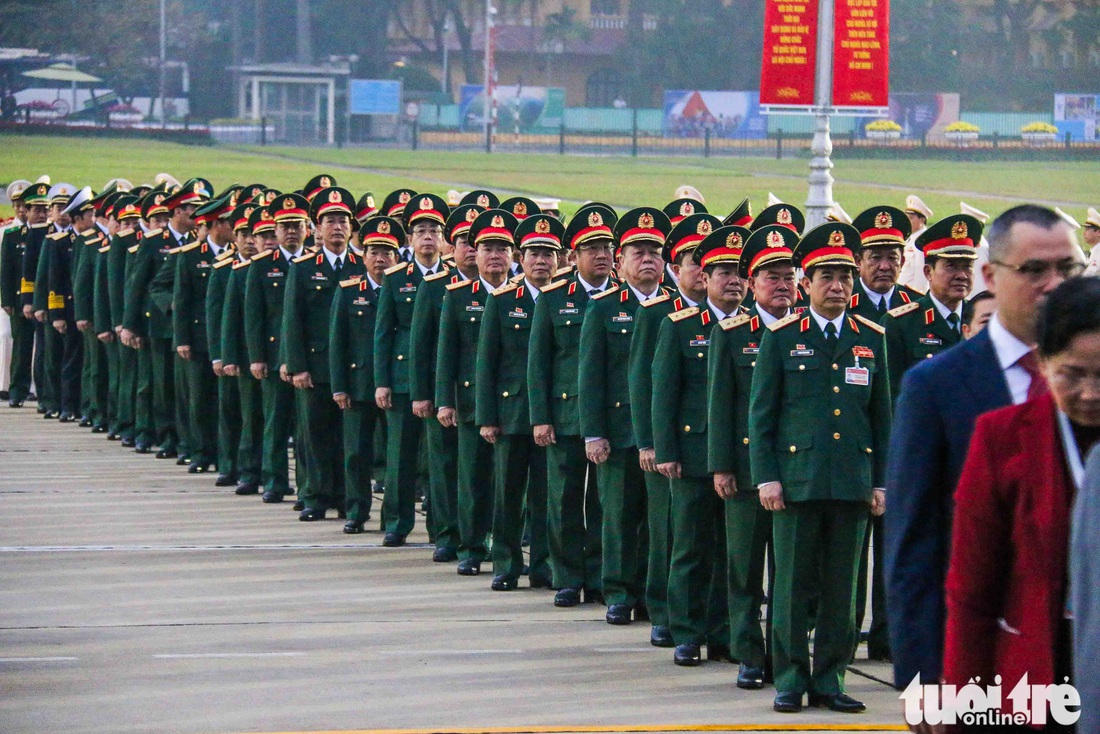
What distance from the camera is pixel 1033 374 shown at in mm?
3617

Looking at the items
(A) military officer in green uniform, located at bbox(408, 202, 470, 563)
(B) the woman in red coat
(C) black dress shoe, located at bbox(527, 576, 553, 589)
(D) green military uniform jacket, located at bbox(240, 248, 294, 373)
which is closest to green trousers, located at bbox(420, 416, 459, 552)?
(A) military officer in green uniform, located at bbox(408, 202, 470, 563)

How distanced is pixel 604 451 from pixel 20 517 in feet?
15.4

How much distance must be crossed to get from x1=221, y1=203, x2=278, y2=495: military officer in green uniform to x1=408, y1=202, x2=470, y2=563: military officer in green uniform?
8.29 ft

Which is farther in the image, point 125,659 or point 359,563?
point 359,563

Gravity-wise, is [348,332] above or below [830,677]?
above

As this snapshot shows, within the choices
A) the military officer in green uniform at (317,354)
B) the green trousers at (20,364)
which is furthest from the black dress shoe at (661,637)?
the green trousers at (20,364)

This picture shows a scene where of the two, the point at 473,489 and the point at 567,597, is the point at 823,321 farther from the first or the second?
the point at 473,489

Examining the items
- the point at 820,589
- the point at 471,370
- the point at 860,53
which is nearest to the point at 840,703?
the point at 820,589

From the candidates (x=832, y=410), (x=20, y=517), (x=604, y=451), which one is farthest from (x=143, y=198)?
(x=832, y=410)

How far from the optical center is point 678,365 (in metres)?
7.55

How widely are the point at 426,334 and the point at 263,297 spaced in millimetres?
2548

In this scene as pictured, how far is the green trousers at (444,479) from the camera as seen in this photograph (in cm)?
991

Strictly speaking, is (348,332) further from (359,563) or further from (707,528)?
(707,528)

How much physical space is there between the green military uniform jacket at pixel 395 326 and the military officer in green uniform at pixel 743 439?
3.53m
